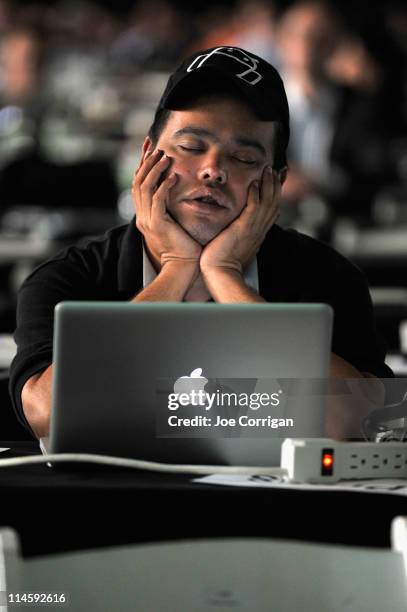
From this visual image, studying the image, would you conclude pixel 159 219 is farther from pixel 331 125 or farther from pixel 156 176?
pixel 331 125

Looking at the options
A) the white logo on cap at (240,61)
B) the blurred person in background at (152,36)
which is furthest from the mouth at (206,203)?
the blurred person in background at (152,36)

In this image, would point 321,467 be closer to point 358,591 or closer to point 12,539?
point 358,591

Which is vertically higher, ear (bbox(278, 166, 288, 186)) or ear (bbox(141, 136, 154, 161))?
ear (bbox(141, 136, 154, 161))

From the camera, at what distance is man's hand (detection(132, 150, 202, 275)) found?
2.09 metres

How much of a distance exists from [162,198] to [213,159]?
5.6 inches

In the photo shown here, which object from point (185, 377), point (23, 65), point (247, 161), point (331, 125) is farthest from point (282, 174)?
point (23, 65)

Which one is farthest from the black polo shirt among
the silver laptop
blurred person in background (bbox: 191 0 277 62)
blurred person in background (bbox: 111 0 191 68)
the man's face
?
blurred person in background (bbox: 111 0 191 68)

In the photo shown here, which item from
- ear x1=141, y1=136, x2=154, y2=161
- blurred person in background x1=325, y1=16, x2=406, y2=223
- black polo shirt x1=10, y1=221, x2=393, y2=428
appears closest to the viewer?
black polo shirt x1=10, y1=221, x2=393, y2=428

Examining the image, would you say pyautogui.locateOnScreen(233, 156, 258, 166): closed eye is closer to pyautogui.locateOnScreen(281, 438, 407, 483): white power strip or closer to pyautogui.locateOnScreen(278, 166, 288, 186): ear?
pyautogui.locateOnScreen(278, 166, 288, 186): ear

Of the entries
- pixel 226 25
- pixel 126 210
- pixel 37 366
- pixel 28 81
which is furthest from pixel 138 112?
pixel 37 366

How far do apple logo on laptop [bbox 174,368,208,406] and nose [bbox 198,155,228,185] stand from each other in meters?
0.66

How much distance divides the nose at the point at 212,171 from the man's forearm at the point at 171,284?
0.15m

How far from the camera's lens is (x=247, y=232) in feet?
6.95

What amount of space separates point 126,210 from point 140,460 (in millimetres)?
5439
